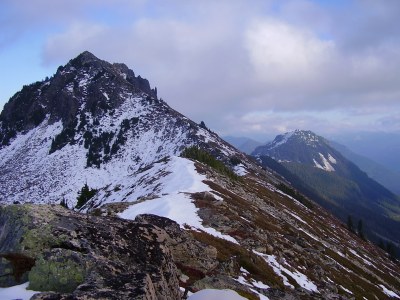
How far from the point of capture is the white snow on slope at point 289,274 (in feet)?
125

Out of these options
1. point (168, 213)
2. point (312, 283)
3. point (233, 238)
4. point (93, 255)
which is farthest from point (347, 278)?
point (93, 255)

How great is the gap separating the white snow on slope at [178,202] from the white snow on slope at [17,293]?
2585 cm

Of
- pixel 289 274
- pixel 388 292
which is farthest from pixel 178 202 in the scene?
pixel 388 292

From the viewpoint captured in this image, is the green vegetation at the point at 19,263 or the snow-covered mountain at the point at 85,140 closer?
the green vegetation at the point at 19,263

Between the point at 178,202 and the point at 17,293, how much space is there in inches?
1399

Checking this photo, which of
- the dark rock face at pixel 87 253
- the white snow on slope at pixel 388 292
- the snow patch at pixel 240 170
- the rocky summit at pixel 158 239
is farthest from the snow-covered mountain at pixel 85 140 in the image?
the dark rock face at pixel 87 253

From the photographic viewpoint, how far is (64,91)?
7515 inches

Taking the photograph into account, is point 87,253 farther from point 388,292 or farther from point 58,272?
point 388,292

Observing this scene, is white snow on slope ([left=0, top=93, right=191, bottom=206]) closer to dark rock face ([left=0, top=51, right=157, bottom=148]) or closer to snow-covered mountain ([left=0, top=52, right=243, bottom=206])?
snow-covered mountain ([left=0, top=52, right=243, bottom=206])

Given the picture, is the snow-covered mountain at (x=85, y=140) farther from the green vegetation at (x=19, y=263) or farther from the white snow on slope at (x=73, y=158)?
the green vegetation at (x=19, y=263)

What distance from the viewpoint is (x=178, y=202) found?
4744 cm

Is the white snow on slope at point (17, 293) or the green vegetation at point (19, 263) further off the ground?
the green vegetation at point (19, 263)

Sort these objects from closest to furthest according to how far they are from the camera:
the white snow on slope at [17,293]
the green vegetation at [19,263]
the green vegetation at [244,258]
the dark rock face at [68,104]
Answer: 1. the white snow on slope at [17,293]
2. the green vegetation at [19,263]
3. the green vegetation at [244,258]
4. the dark rock face at [68,104]

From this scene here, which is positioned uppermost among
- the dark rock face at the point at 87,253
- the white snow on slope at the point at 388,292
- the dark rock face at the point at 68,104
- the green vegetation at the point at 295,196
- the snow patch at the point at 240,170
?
the dark rock face at the point at 68,104
